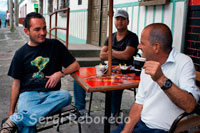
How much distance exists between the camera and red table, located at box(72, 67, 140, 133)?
7.05 ft

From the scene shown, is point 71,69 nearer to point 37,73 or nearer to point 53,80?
point 53,80

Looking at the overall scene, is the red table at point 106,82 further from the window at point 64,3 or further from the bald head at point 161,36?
the window at point 64,3

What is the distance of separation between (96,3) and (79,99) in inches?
216

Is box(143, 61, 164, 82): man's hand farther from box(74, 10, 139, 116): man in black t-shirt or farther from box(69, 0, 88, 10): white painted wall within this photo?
box(69, 0, 88, 10): white painted wall

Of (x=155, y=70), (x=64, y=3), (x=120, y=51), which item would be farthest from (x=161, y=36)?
(x=64, y=3)

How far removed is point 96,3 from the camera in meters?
8.16

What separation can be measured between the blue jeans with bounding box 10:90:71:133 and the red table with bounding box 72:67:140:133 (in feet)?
0.95

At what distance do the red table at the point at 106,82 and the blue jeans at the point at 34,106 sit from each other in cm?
29

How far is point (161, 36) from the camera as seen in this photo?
175cm

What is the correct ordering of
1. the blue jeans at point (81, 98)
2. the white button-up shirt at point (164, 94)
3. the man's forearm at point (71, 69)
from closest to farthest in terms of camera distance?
the white button-up shirt at point (164, 94) → the man's forearm at point (71, 69) → the blue jeans at point (81, 98)

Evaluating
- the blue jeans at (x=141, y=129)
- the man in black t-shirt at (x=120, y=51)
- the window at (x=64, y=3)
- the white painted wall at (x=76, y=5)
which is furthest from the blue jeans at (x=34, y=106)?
the window at (x=64, y=3)

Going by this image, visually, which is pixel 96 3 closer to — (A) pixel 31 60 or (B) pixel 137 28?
(B) pixel 137 28

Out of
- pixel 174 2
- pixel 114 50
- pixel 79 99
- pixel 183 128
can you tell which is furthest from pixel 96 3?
pixel 183 128

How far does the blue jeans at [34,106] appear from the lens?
2.15m
